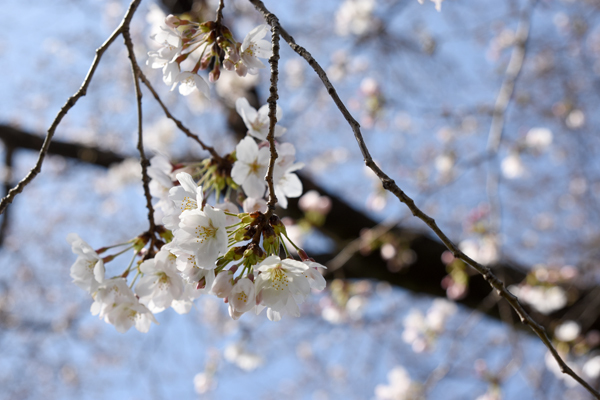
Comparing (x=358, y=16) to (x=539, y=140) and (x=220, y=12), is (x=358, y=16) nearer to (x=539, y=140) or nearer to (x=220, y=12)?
(x=539, y=140)

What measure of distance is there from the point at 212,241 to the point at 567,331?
113 inches

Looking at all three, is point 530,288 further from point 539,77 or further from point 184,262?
point 539,77

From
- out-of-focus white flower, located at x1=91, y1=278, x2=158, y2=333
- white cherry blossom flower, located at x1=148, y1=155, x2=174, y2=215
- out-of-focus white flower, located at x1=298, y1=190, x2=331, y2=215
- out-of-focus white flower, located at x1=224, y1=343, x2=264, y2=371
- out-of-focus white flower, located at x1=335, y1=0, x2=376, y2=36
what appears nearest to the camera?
out-of-focus white flower, located at x1=91, y1=278, x2=158, y2=333

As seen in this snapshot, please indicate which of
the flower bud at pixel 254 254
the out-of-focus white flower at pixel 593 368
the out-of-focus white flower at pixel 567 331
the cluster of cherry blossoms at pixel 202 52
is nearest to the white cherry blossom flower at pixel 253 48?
the cluster of cherry blossoms at pixel 202 52

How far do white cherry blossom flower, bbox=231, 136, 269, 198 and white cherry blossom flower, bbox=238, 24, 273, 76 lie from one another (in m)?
0.16

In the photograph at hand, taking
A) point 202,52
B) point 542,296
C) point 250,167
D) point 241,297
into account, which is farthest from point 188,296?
point 542,296

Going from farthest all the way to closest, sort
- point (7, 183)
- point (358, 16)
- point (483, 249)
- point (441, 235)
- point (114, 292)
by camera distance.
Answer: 1. point (358, 16)
2. point (7, 183)
3. point (483, 249)
4. point (114, 292)
5. point (441, 235)

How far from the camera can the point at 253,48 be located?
93 cm

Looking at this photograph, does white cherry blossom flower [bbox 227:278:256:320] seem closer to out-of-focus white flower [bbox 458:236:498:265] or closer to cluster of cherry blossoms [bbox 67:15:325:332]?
cluster of cherry blossoms [bbox 67:15:325:332]

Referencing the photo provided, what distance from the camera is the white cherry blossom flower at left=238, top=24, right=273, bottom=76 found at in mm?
900

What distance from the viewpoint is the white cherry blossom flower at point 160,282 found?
2.61 feet

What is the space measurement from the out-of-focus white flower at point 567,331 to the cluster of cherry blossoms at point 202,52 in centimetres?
275

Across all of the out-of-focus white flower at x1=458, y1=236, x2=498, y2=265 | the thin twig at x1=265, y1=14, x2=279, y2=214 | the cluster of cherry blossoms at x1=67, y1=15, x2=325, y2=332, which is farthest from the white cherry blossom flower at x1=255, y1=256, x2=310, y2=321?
the out-of-focus white flower at x1=458, y1=236, x2=498, y2=265

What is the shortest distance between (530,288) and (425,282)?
66cm
